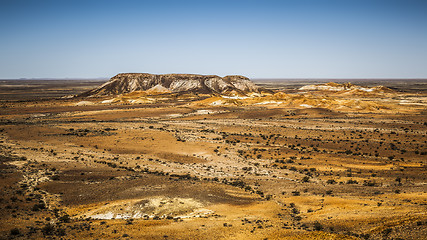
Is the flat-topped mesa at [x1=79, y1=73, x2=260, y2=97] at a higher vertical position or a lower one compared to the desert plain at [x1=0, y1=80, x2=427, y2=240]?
higher

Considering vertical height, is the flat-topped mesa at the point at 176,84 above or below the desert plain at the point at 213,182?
above

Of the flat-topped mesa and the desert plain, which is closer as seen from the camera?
the desert plain

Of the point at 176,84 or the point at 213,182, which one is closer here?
the point at 213,182

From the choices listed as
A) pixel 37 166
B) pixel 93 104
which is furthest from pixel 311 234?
pixel 93 104

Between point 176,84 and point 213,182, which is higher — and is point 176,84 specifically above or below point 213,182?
above

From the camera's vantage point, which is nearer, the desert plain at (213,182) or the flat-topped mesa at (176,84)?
the desert plain at (213,182)
